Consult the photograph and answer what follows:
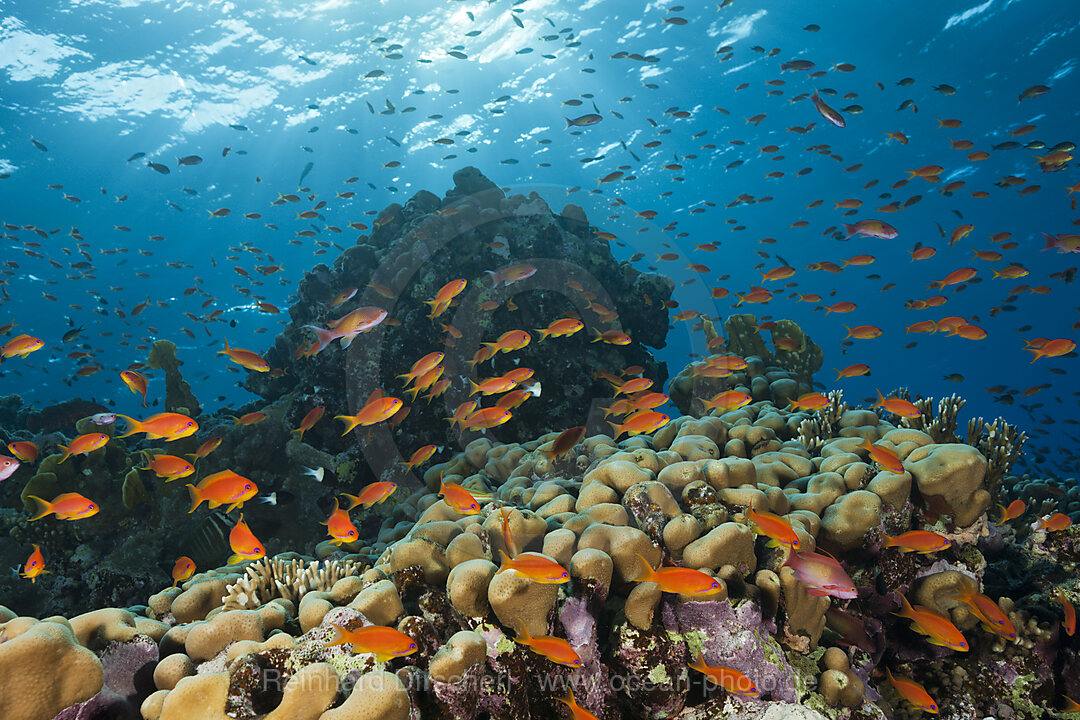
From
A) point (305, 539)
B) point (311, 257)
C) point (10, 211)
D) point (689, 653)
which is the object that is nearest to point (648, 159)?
point (311, 257)

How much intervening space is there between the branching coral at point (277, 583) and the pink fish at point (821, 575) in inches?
125

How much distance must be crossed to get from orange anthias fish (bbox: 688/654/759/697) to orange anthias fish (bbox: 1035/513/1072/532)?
385cm

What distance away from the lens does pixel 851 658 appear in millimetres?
3393

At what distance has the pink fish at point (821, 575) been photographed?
2660 mm

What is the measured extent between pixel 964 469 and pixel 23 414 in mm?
19755

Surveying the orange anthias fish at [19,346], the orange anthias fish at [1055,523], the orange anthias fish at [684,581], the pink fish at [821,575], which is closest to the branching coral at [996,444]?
the orange anthias fish at [1055,523]

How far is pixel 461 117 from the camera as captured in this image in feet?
76.6

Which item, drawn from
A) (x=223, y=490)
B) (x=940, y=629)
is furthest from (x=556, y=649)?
(x=223, y=490)

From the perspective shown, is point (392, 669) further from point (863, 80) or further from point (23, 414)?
point (863, 80)

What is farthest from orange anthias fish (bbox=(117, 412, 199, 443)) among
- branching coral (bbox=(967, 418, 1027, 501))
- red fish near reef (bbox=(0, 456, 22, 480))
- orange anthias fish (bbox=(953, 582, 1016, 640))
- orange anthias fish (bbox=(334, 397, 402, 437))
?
branching coral (bbox=(967, 418, 1027, 501))

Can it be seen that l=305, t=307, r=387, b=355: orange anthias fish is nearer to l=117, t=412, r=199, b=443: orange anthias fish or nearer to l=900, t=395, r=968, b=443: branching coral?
l=117, t=412, r=199, b=443: orange anthias fish

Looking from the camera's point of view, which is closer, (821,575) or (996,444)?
(821,575)

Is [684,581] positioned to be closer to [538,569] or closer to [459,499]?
[538,569]

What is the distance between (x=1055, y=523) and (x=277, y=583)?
683 cm
